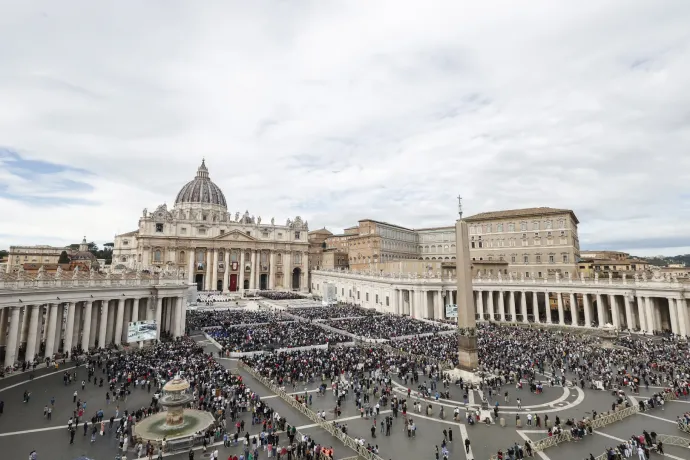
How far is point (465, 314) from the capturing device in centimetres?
2539

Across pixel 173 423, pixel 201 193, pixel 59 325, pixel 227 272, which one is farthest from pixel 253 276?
pixel 173 423

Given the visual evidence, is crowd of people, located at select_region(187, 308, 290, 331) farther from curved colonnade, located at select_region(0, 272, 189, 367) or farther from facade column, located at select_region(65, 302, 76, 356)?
facade column, located at select_region(65, 302, 76, 356)

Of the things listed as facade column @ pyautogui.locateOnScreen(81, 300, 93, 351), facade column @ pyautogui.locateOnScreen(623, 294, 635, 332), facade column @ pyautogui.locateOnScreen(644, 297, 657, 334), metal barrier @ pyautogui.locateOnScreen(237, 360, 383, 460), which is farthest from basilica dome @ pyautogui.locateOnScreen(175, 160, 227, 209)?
facade column @ pyautogui.locateOnScreen(644, 297, 657, 334)

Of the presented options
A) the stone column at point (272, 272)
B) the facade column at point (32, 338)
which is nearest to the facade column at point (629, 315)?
the facade column at point (32, 338)

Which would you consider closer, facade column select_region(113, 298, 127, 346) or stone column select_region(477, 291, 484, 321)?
facade column select_region(113, 298, 127, 346)

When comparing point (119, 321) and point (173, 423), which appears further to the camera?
point (119, 321)

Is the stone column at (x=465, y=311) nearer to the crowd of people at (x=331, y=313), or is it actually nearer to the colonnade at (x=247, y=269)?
the crowd of people at (x=331, y=313)

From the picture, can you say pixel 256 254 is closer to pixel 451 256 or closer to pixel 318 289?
pixel 318 289

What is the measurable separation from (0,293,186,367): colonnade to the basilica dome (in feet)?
215

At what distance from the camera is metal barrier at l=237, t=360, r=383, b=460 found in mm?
14406

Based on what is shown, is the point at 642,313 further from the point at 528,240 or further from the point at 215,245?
the point at 215,245

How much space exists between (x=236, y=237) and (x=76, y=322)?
59.3m

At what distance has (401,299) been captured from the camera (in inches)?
2130

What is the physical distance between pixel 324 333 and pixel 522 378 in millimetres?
18479
